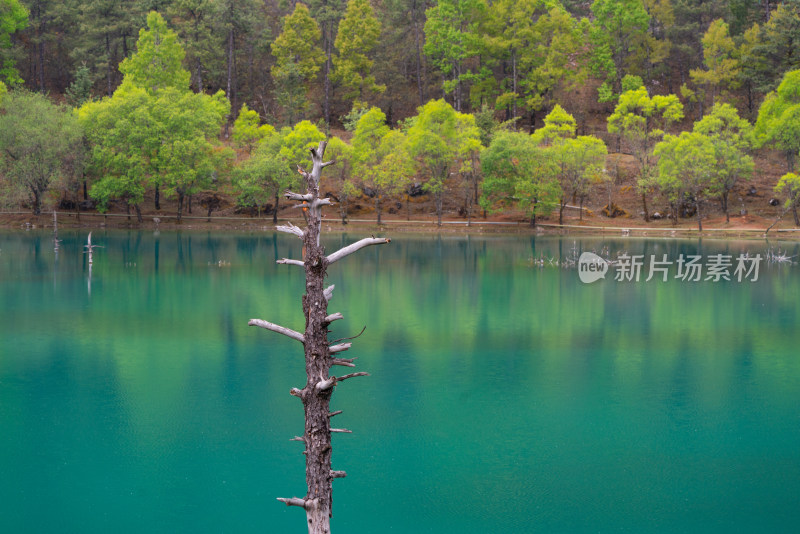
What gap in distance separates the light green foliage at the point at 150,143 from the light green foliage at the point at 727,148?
4708 cm

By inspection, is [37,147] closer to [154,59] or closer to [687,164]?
[154,59]

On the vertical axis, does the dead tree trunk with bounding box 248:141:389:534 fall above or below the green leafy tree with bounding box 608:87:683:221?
below

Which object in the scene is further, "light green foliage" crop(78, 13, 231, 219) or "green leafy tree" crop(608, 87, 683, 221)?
"green leafy tree" crop(608, 87, 683, 221)

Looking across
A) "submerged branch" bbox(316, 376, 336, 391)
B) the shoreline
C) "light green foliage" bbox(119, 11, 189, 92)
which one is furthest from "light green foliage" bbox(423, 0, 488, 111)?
"submerged branch" bbox(316, 376, 336, 391)

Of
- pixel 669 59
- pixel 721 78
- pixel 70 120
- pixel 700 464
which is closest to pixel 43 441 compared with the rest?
pixel 700 464

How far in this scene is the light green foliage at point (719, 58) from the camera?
8212cm

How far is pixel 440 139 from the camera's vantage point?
2933 inches

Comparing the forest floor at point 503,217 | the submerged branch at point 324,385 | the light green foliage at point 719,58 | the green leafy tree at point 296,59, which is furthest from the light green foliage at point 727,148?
the submerged branch at point 324,385

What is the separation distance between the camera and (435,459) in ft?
Answer: 56.4

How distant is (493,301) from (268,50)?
7393 centimetres

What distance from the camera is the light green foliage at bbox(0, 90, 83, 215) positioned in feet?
204

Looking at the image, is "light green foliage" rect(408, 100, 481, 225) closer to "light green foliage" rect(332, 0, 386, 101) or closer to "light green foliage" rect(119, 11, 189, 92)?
"light green foliage" rect(332, 0, 386, 101)

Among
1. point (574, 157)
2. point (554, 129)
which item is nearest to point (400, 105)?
point (554, 129)

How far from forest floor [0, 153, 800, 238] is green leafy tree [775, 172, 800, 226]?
177 cm
